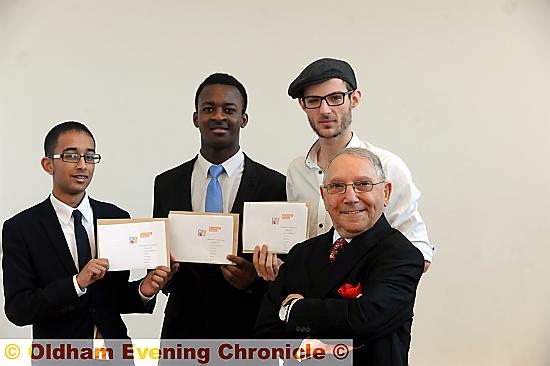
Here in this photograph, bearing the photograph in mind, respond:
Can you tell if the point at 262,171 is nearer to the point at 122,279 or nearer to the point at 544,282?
the point at 122,279

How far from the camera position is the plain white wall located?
454 centimetres

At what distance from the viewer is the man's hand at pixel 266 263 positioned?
2852mm

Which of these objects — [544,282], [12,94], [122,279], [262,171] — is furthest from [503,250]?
[12,94]

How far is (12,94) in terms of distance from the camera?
Answer: 4.54 meters

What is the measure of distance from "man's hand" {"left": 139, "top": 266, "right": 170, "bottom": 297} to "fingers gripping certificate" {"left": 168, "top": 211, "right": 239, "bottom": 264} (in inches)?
3.6

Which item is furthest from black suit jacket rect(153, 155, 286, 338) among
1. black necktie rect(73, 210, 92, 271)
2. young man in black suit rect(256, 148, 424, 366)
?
young man in black suit rect(256, 148, 424, 366)

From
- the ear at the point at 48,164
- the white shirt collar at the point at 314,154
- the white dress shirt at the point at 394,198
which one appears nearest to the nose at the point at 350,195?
the white dress shirt at the point at 394,198

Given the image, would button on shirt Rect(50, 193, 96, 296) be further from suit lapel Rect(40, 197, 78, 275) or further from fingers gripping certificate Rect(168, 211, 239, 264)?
fingers gripping certificate Rect(168, 211, 239, 264)

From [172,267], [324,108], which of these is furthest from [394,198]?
[172,267]

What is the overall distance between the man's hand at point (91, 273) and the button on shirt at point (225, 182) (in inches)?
18.3

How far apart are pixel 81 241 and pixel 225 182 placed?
2.02 ft

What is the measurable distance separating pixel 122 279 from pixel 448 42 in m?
Answer: 2.62

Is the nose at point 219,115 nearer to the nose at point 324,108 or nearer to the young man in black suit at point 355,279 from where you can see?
the nose at point 324,108

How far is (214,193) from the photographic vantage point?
307 centimetres
